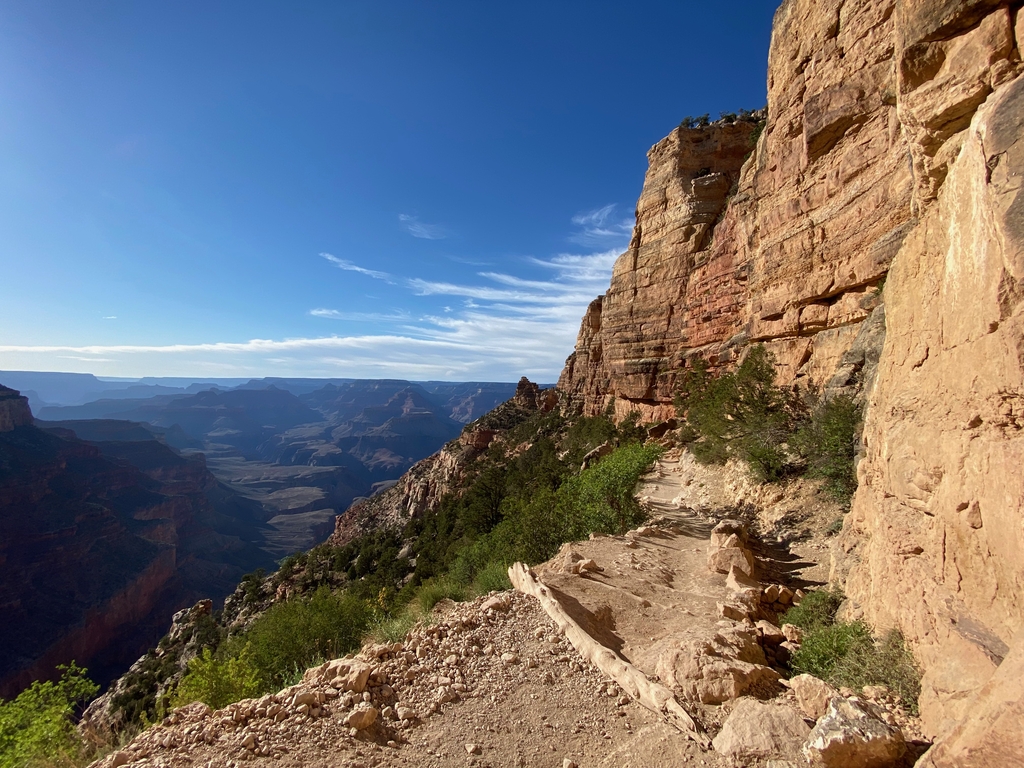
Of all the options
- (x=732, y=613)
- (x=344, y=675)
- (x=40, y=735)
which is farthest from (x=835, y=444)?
(x=40, y=735)

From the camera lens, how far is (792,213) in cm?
2192

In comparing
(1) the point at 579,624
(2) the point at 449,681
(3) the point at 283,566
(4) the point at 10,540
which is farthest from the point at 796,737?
(4) the point at 10,540

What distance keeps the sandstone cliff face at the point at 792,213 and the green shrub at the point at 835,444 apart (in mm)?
6973

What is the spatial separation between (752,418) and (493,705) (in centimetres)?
1631

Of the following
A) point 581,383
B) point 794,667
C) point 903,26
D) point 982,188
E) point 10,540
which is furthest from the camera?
point 10,540

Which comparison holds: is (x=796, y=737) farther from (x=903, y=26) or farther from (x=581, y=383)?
(x=581, y=383)

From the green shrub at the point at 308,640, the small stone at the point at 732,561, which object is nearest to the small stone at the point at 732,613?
the small stone at the point at 732,561

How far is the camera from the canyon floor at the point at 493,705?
4.84 m

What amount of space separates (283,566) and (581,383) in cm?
4007

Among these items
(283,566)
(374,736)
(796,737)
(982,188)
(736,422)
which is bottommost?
(283,566)

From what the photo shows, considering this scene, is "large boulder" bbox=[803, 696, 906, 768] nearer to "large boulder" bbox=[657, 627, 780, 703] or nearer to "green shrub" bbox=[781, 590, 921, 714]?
"green shrub" bbox=[781, 590, 921, 714]

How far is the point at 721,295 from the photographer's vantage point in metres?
32.2

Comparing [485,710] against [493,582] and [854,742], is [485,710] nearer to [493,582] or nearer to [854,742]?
[854,742]

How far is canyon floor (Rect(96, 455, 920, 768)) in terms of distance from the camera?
4.84m
